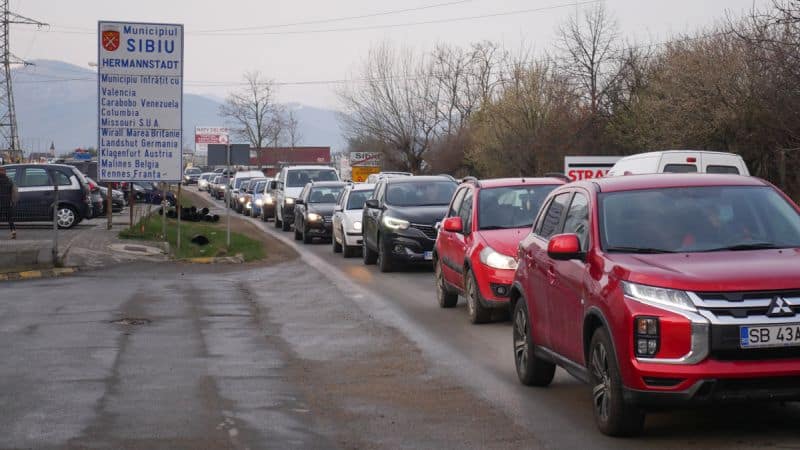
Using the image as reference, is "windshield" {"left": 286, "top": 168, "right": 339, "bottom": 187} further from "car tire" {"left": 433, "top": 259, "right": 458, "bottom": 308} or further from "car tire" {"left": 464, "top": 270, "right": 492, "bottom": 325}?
"car tire" {"left": 464, "top": 270, "right": 492, "bottom": 325}

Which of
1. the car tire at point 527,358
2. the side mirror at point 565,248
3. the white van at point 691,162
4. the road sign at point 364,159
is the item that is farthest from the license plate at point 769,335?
the road sign at point 364,159

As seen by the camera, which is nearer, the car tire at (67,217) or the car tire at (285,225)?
the car tire at (67,217)

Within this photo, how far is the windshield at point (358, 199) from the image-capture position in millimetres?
28422

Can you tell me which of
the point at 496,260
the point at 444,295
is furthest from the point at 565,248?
the point at 444,295

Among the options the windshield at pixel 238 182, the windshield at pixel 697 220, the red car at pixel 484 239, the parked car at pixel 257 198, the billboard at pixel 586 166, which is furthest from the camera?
the windshield at pixel 238 182

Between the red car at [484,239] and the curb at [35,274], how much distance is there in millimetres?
8396

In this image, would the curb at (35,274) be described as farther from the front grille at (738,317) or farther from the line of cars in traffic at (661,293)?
the front grille at (738,317)

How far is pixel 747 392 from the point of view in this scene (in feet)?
22.9

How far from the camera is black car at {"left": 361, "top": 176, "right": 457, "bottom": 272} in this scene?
71.5ft

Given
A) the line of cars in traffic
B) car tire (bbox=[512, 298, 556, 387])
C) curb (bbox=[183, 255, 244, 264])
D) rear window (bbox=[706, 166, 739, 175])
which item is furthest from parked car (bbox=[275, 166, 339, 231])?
the line of cars in traffic

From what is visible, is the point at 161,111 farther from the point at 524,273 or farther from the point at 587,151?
the point at 587,151

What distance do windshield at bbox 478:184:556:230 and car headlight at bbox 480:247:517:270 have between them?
964mm

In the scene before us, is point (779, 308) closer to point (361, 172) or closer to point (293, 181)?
point (293, 181)

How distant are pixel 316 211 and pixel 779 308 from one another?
87.3 feet
